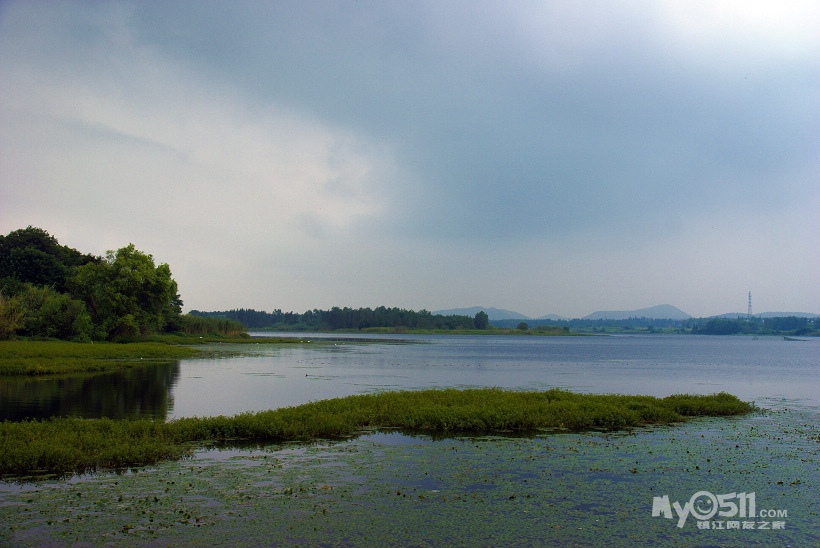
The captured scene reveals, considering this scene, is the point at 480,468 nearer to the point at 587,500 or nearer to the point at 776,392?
the point at 587,500

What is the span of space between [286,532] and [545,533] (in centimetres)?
571

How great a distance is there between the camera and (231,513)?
13703mm

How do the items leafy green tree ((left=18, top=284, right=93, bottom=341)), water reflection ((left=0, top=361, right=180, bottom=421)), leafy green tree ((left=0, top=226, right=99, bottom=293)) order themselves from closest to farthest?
water reflection ((left=0, top=361, right=180, bottom=421)) < leafy green tree ((left=18, top=284, right=93, bottom=341)) < leafy green tree ((left=0, top=226, right=99, bottom=293))

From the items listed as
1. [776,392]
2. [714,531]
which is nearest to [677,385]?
[776,392]

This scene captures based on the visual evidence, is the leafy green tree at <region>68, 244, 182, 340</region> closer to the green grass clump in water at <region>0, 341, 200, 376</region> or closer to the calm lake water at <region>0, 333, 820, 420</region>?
the green grass clump in water at <region>0, 341, 200, 376</region>

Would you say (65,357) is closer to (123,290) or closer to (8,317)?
(8,317)

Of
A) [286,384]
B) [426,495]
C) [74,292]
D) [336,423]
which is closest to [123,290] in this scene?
A: [74,292]

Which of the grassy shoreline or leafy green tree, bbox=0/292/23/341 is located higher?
leafy green tree, bbox=0/292/23/341

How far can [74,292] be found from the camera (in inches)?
3585

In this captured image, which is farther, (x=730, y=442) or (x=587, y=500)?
(x=730, y=442)

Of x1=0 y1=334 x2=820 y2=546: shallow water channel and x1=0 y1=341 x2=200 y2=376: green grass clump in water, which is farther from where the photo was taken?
x1=0 y1=341 x2=200 y2=376: green grass clump in water
